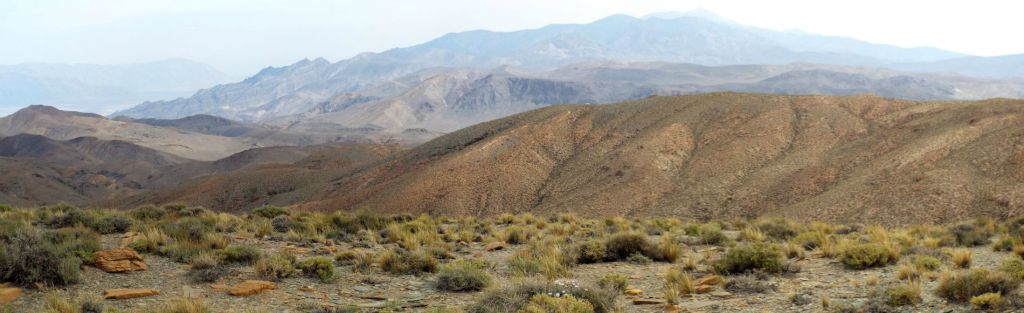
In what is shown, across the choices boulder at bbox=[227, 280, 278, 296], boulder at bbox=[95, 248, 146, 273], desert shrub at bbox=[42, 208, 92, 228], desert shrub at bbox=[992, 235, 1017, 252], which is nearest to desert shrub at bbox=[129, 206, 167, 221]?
desert shrub at bbox=[42, 208, 92, 228]

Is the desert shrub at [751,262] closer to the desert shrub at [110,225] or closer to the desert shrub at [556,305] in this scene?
the desert shrub at [556,305]

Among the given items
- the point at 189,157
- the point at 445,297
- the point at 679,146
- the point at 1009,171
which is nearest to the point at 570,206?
the point at 679,146

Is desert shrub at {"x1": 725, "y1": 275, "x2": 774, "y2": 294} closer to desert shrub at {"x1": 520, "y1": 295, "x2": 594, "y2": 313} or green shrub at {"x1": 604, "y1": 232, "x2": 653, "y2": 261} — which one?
desert shrub at {"x1": 520, "y1": 295, "x2": 594, "y2": 313}

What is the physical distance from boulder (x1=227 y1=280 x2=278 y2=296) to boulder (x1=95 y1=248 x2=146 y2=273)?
2.48 m

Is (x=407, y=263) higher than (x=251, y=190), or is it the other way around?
(x=407, y=263)

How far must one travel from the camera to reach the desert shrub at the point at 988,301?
9.02 metres

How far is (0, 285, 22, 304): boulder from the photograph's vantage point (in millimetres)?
10711

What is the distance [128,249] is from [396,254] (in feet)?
17.4

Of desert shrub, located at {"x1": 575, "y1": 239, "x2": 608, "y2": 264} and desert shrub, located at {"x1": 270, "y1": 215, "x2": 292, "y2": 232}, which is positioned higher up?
desert shrub, located at {"x1": 575, "y1": 239, "x2": 608, "y2": 264}

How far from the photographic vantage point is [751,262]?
1380 cm

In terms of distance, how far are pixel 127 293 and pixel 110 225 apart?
806 cm

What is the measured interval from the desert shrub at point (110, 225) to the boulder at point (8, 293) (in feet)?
24.4

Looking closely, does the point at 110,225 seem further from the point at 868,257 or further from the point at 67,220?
the point at 868,257

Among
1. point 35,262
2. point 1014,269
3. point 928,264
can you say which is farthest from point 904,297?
point 35,262
